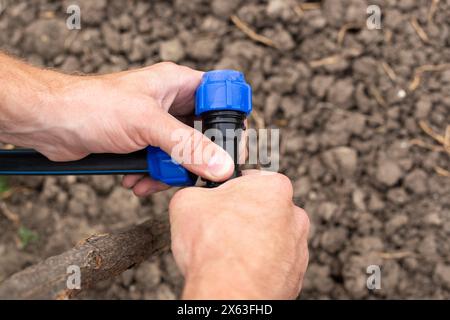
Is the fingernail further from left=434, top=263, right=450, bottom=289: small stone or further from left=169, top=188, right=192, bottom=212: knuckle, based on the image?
left=434, top=263, right=450, bottom=289: small stone

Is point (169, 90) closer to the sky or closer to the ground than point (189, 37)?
closer to the ground

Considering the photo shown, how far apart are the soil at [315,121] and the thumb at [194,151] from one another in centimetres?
68

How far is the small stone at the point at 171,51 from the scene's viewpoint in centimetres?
193

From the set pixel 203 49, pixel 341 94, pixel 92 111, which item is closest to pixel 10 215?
pixel 92 111

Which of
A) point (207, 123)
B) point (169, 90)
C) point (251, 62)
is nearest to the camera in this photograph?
point (207, 123)

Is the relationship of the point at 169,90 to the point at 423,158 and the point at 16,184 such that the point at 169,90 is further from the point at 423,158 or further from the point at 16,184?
the point at 423,158

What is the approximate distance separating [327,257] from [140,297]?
630 mm

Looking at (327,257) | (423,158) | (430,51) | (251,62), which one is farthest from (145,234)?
(430,51)

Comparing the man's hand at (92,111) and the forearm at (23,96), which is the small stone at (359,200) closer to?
the man's hand at (92,111)

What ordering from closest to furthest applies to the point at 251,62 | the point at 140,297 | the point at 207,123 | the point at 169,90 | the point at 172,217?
the point at 172,217
the point at 207,123
the point at 169,90
the point at 140,297
the point at 251,62

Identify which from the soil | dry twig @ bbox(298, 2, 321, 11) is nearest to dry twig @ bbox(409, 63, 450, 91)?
the soil

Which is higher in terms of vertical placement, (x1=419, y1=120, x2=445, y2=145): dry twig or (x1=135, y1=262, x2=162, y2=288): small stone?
(x1=419, y1=120, x2=445, y2=145): dry twig

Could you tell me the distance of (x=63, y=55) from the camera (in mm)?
1967

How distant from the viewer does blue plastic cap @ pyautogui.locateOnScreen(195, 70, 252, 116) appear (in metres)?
1.13
